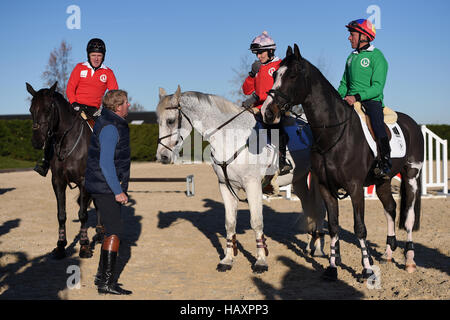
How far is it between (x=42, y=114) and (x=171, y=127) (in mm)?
2348

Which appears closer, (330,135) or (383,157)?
(330,135)

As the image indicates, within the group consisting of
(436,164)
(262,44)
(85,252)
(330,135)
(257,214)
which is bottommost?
(85,252)

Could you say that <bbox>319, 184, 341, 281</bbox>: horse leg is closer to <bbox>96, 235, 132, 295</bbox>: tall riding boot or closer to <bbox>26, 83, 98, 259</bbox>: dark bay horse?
<bbox>96, 235, 132, 295</bbox>: tall riding boot

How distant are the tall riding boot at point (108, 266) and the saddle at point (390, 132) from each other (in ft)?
11.0

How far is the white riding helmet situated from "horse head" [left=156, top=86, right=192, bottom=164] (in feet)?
4.10

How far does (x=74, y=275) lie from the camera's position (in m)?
5.52

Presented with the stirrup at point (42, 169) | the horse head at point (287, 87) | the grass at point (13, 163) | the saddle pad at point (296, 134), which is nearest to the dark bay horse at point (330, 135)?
the horse head at point (287, 87)

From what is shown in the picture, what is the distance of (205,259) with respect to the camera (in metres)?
6.80

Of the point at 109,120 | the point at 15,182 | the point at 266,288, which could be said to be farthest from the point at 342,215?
the point at 15,182

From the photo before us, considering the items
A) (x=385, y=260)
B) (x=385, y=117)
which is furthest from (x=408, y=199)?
(x=385, y=117)

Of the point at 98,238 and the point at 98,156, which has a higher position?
the point at 98,156

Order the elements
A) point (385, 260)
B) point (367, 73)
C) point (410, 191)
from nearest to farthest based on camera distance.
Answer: point (367, 73) < point (385, 260) < point (410, 191)

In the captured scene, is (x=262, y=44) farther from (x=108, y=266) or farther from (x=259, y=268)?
(x=108, y=266)

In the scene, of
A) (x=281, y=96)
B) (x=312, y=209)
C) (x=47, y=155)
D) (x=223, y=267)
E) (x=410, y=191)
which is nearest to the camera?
(x=281, y=96)
